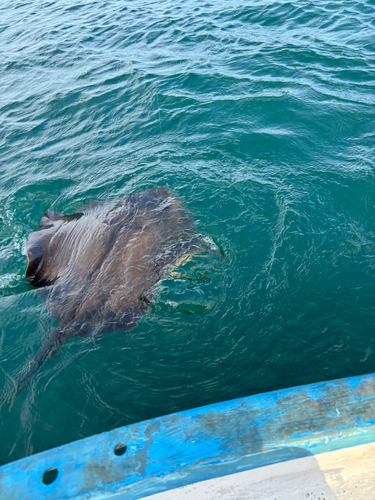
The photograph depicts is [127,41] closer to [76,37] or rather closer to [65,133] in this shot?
[76,37]

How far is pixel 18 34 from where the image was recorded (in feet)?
42.1

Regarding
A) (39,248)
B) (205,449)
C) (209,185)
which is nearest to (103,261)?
(39,248)

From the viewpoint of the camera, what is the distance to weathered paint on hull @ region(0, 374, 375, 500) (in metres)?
2.55

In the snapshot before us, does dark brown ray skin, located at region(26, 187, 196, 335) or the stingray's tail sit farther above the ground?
dark brown ray skin, located at region(26, 187, 196, 335)

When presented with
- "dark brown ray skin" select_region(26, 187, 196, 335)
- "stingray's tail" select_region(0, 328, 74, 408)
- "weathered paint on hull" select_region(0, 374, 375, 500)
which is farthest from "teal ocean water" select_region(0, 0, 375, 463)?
"weathered paint on hull" select_region(0, 374, 375, 500)

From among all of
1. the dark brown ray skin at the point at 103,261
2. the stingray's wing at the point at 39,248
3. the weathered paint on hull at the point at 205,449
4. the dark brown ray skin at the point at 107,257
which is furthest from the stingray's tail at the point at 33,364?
the weathered paint on hull at the point at 205,449

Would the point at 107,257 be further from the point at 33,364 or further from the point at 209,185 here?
the point at 209,185

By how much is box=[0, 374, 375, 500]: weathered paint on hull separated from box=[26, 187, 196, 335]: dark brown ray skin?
→ 144cm

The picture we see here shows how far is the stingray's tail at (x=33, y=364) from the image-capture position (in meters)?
3.74

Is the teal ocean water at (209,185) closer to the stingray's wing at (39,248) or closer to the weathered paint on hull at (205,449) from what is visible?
the stingray's wing at (39,248)

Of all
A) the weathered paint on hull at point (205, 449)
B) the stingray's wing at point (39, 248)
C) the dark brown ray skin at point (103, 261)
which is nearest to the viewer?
the weathered paint on hull at point (205, 449)

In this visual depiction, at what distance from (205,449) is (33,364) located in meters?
2.04

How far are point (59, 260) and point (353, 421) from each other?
3400mm

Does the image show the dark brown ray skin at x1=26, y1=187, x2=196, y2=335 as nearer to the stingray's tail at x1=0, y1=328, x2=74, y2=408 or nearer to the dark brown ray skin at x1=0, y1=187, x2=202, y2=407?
the dark brown ray skin at x1=0, y1=187, x2=202, y2=407
